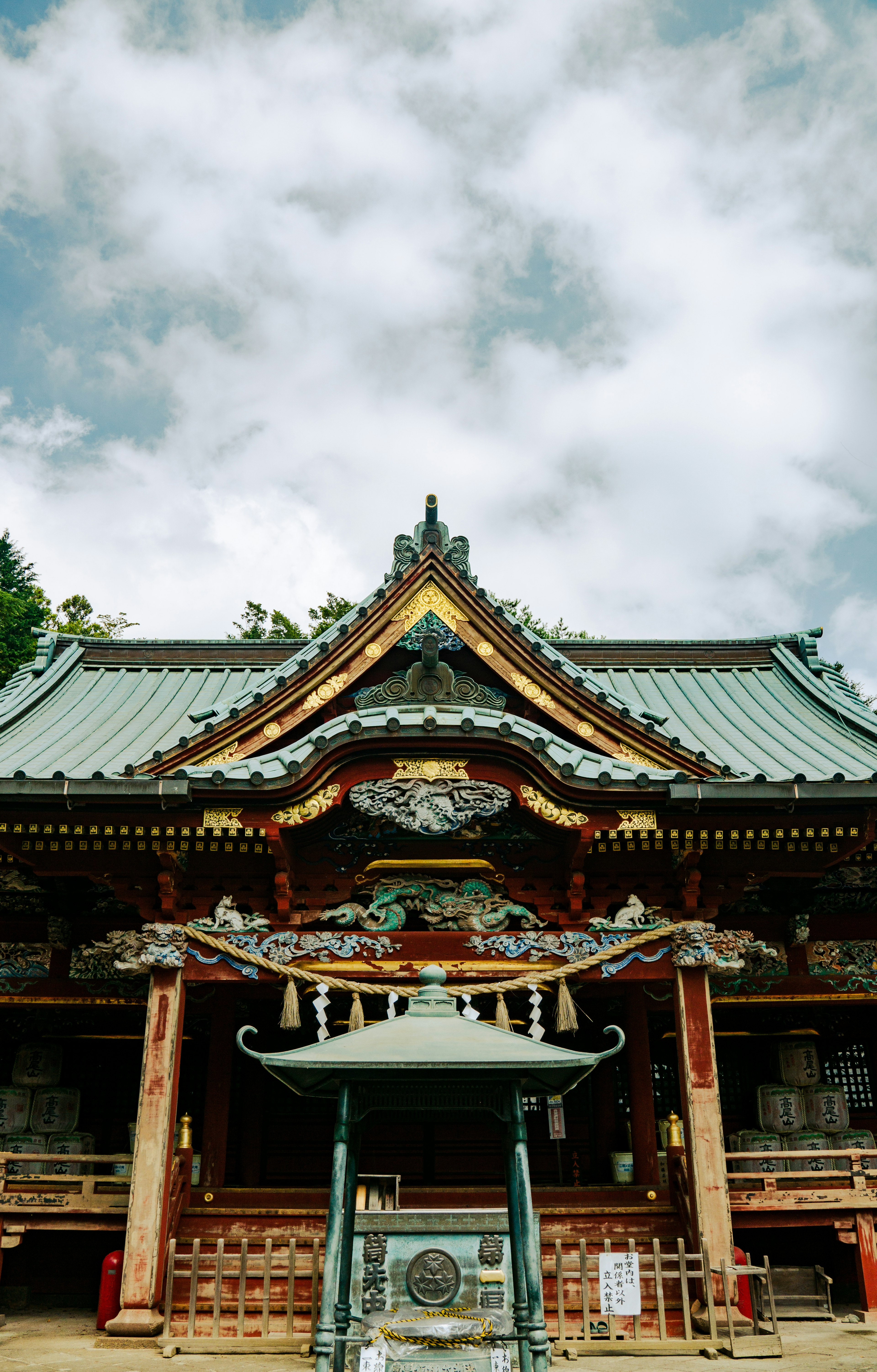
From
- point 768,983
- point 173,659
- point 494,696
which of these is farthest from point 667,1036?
point 173,659

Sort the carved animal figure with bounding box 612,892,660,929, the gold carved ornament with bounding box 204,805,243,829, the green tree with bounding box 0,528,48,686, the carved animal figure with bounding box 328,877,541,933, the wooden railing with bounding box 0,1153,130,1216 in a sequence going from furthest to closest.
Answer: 1. the green tree with bounding box 0,528,48,686
2. the carved animal figure with bounding box 328,877,541,933
3. the carved animal figure with bounding box 612,892,660,929
4. the wooden railing with bounding box 0,1153,130,1216
5. the gold carved ornament with bounding box 204,805,243,829

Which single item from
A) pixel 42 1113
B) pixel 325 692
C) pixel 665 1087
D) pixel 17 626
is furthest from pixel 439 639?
pixel 17 626

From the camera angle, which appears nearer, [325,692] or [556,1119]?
[325,692]

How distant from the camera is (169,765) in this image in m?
9.88

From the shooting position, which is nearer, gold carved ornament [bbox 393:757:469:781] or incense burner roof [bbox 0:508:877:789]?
incense burner roof [bbox 0:508:877:789]

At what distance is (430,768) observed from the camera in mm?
9930

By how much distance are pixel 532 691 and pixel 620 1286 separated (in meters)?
5.47

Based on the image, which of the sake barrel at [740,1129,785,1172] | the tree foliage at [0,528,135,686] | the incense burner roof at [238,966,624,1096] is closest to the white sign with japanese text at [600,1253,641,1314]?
the incense burner roof at [238,966,624,1096]

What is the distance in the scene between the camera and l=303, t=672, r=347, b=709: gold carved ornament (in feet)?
33.8

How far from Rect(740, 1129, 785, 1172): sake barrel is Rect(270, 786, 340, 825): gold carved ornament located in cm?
613

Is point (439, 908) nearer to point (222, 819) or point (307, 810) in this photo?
point (307, 810)

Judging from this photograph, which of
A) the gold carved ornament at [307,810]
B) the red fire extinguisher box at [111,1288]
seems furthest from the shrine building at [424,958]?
the red fire extinguisher box at [111,1288]

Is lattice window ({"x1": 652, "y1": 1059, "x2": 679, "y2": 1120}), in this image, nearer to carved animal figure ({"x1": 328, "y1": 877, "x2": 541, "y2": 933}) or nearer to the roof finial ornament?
carved animal figure ({"x1": 328, "y1": 877, "x2": 541, "y2": 933})

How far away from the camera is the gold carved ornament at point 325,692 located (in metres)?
10.3
